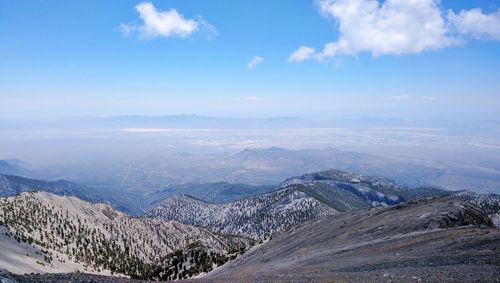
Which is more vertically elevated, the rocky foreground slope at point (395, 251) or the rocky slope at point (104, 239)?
the rocky foreground slope at point (395, 251)

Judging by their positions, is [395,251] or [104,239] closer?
[395,251]

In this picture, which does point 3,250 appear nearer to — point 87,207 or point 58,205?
point 58,205

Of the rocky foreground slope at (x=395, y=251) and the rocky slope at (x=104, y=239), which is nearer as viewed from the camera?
the rocky foreground slope at (x=395, y=251)

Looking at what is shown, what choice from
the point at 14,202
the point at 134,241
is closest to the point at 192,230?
the point at 134,241

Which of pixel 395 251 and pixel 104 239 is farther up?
pixel 395 251
